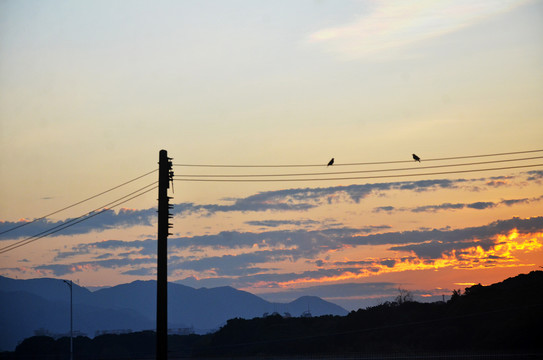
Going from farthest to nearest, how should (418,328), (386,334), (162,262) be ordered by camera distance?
(418,328), (386,334), (162,262)

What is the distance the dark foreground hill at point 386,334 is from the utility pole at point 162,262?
139 feet

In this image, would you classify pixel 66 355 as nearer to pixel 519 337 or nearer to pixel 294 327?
pixel 294 327

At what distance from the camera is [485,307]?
3489 inches

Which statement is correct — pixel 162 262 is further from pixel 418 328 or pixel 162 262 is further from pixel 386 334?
pixel 418 328

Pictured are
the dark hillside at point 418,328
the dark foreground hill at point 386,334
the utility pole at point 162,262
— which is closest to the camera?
the utility pole at point 162,262

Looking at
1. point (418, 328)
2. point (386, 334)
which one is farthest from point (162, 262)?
point (418, 328)

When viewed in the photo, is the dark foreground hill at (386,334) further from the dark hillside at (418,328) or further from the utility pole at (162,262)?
the utility pole at (162,262)

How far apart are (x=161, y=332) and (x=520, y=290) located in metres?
69.3

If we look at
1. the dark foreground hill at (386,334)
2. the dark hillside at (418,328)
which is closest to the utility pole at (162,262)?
the dark foreground hill at (386,334)

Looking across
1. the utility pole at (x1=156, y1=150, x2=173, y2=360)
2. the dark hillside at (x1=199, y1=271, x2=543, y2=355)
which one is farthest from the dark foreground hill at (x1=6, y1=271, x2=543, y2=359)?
the utility pole at (x1=156, y1=150, x2=173, y2=360)

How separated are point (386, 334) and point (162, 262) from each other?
5915 centimetres

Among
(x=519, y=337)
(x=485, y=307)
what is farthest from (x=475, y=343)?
(x=485, y=307)

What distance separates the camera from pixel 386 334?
87000mm

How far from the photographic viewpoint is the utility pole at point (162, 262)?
3338 cm
